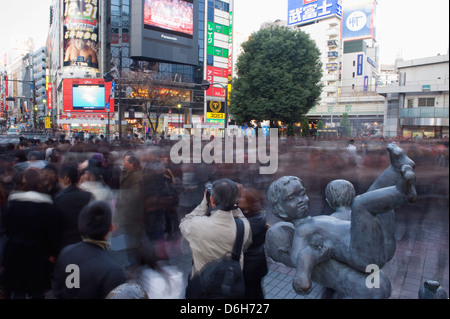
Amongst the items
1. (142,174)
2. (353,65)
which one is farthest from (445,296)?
(353,65)

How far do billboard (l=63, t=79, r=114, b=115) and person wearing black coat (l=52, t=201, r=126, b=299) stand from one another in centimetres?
3876

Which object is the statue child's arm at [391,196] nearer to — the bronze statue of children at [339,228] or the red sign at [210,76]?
the bronze statue of children at [339,228]

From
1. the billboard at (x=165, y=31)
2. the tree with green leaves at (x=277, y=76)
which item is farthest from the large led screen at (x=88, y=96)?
the tree with green leaves at (x=277, y=76)

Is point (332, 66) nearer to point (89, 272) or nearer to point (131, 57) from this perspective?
point (131, 57)

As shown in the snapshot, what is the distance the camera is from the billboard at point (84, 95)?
37.8 m

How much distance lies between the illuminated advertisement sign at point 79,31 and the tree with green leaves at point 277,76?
24.9 metres

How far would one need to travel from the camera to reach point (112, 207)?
4043mm

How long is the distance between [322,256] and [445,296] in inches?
25.7

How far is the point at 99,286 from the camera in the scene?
1.83 meters

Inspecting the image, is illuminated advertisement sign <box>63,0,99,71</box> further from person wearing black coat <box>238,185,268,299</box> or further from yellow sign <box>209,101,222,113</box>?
person wearing black coat <box>238,185,268,299</box>

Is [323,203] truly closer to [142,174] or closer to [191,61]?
[142,174]

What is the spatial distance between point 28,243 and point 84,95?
39152 millimetres

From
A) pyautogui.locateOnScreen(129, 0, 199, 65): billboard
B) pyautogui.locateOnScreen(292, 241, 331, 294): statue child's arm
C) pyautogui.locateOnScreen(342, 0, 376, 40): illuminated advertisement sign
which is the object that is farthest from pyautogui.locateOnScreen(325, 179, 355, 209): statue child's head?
pyautogui.locateOnScreen(342, 0, 376, 40): illuminated advertisement sign

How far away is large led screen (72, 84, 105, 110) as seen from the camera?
124 ft
